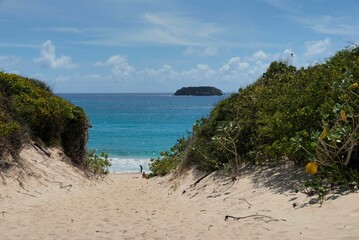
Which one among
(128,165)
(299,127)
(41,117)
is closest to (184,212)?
(299,127)

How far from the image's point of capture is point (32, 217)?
9.82m

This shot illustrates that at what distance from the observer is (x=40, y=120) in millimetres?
18594

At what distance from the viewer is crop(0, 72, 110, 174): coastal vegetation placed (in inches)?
631

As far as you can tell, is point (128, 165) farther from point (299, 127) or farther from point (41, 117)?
point (299, 127)

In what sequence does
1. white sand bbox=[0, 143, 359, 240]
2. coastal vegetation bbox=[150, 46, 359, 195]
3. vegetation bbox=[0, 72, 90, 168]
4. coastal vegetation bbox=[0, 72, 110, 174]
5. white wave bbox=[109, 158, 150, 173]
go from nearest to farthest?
white sand bbox=[0, 143, 359, 240]
coastal vegetation bbox=[150, 46, 359, 195]
coastal vegetation bbox=[0, 72, 110, 174]
vegetation bbox=[0, 72, 90, 168]
white wave bbox=[109, 158, 150, 173]

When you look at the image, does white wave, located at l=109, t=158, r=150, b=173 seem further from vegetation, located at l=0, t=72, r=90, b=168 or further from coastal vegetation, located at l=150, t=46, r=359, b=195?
coastal vegetation, located at l=150, t=46, r=359, b=195

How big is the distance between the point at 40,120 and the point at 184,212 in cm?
1029

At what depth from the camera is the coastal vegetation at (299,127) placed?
883cm

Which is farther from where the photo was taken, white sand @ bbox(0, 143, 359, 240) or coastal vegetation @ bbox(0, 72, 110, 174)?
coastal vegetation @ bbox(0, 72, 110, 174)

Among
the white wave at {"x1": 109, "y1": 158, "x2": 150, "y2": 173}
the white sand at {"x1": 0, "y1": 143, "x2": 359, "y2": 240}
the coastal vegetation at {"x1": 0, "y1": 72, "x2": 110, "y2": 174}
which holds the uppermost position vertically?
the coastal vegetation at {"x1": 0, "y1": 72, "x2": 110, "y2": 174}

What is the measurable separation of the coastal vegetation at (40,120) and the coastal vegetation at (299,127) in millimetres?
5920

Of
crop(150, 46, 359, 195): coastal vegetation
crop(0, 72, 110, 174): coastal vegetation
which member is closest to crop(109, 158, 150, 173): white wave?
crop(0, 72, 110, 174): coastal vegetation

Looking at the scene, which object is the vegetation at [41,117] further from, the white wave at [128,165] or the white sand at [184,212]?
the white wave at [128,165]

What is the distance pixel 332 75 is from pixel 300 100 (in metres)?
1.07
